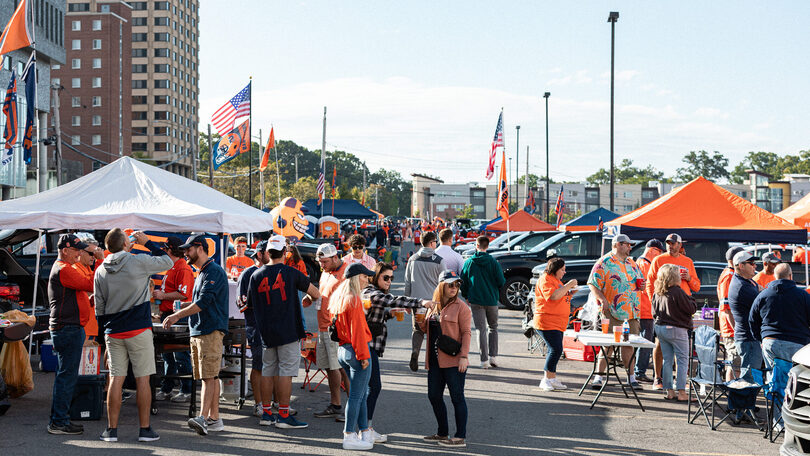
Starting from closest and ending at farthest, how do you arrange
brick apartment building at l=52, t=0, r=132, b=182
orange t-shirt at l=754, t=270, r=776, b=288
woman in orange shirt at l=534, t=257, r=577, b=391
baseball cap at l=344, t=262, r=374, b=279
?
baseball cap at l=344, t=262, r=374, b=279 < woman in orange shirt at l=534, t=257, r=577, b=391 < orange t-shirt at l=754, t=270, r=776, b=288 < brick apartment building at l=52, t=0, r=132, b=182

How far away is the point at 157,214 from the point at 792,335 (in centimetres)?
743

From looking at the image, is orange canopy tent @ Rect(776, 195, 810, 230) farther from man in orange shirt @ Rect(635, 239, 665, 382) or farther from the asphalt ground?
the asphalt ground

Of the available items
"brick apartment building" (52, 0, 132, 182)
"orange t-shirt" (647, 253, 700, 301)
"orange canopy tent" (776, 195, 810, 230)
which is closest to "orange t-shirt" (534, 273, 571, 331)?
"orange t-shirt" (647, 253, 700, 301)

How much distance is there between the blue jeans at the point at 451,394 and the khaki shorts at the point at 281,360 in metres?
1.47

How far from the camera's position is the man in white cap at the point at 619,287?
33.4 ft

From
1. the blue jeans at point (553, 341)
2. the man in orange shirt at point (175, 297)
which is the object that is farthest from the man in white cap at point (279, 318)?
the blue jeans at point (553, 341)

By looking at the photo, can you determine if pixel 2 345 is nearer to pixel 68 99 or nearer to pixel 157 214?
pixel 157 214

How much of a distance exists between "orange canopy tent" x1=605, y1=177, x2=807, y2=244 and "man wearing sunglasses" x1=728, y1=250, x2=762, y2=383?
449 centimetres

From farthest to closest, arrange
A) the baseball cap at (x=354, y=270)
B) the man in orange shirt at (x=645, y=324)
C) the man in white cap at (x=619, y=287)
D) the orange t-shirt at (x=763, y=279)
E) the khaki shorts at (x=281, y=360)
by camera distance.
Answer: the orange t-shirt at (x=763, y=279) → the man in orange shirt at (x=645, y=324) → the man in white cap at (x=619, y=287) → the khaki shorts at (x=281, y=360) → the baseball cap at (x=354, y=270)

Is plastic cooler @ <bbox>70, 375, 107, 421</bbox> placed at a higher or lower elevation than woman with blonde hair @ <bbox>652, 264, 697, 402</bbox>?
lower

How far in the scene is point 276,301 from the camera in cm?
791

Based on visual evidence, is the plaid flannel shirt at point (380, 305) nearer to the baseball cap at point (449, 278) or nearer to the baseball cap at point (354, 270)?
the baseball cap at point (449, 278)

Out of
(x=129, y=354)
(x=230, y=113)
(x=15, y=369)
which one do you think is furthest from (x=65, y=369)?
(x=230, y=113)

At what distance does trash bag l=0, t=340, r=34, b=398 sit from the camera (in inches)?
366
